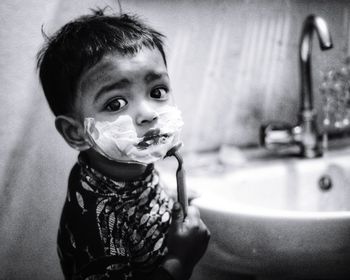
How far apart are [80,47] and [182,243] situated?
24 cm

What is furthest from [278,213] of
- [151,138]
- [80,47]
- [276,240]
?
[80,47]

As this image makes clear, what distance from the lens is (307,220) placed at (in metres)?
0.45

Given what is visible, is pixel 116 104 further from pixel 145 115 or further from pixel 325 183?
pixel 325 183

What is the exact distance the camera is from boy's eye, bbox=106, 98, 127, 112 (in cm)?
39

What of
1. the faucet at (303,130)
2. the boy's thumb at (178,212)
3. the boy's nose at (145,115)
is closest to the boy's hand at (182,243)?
the boy's thumb at (178,212)

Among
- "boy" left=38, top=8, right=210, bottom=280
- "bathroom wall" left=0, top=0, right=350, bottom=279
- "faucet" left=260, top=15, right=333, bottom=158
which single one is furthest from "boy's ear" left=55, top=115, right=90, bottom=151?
"faucet" left=260, top=15, right=333, bottom=158

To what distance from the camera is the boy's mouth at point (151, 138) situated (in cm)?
40

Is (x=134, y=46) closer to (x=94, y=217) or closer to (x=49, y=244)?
(x=94, y=217)

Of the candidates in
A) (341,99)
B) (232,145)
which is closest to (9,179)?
(232,145)

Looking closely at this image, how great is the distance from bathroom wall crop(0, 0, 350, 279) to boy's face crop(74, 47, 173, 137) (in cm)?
14

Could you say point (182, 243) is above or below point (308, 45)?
below

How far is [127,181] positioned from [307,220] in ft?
0.72

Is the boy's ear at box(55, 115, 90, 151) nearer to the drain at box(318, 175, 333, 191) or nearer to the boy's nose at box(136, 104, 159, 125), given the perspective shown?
the boy's nose at box(136, 104, 159, 125)

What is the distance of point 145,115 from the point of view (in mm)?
389
